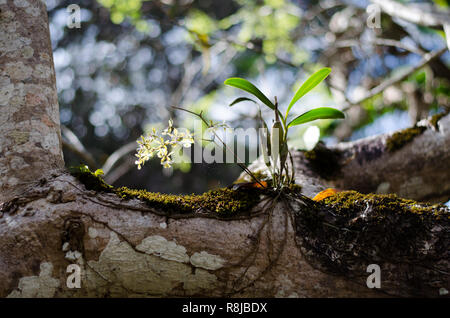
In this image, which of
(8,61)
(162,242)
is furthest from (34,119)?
(162,242)

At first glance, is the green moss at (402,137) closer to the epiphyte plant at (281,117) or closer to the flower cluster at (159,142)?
the epiphyte plant at (281,117)

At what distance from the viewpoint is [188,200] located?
1.27 meters

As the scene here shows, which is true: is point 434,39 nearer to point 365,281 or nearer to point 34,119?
point 365,281

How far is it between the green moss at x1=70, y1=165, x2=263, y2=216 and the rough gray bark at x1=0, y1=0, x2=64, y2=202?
5.7 inches

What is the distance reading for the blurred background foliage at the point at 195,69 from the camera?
4648 mm

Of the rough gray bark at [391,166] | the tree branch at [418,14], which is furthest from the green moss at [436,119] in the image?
the tree branch at [418,14]

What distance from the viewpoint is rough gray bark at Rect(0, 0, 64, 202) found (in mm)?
1267

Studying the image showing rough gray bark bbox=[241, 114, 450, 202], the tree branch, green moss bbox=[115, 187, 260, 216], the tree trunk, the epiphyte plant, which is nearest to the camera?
the tree trunk

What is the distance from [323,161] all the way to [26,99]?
1.59 meters

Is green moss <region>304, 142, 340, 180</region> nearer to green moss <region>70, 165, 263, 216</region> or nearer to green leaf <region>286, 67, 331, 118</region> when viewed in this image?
green leaf <region>286, 67, 331, 118</region>

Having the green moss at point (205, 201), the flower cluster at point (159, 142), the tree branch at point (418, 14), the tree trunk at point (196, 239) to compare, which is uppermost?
the tree branch at point (418, 14)

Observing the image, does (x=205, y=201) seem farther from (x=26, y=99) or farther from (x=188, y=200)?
(x=26, y=99)

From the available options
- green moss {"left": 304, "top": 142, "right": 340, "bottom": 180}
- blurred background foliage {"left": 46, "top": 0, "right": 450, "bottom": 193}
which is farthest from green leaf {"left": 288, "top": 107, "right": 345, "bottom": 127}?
blurred background foliage {"left": 46, "top": 0, "right": 450, "bottom": 193}

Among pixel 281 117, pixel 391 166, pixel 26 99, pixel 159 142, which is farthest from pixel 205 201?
pixel 391 166
